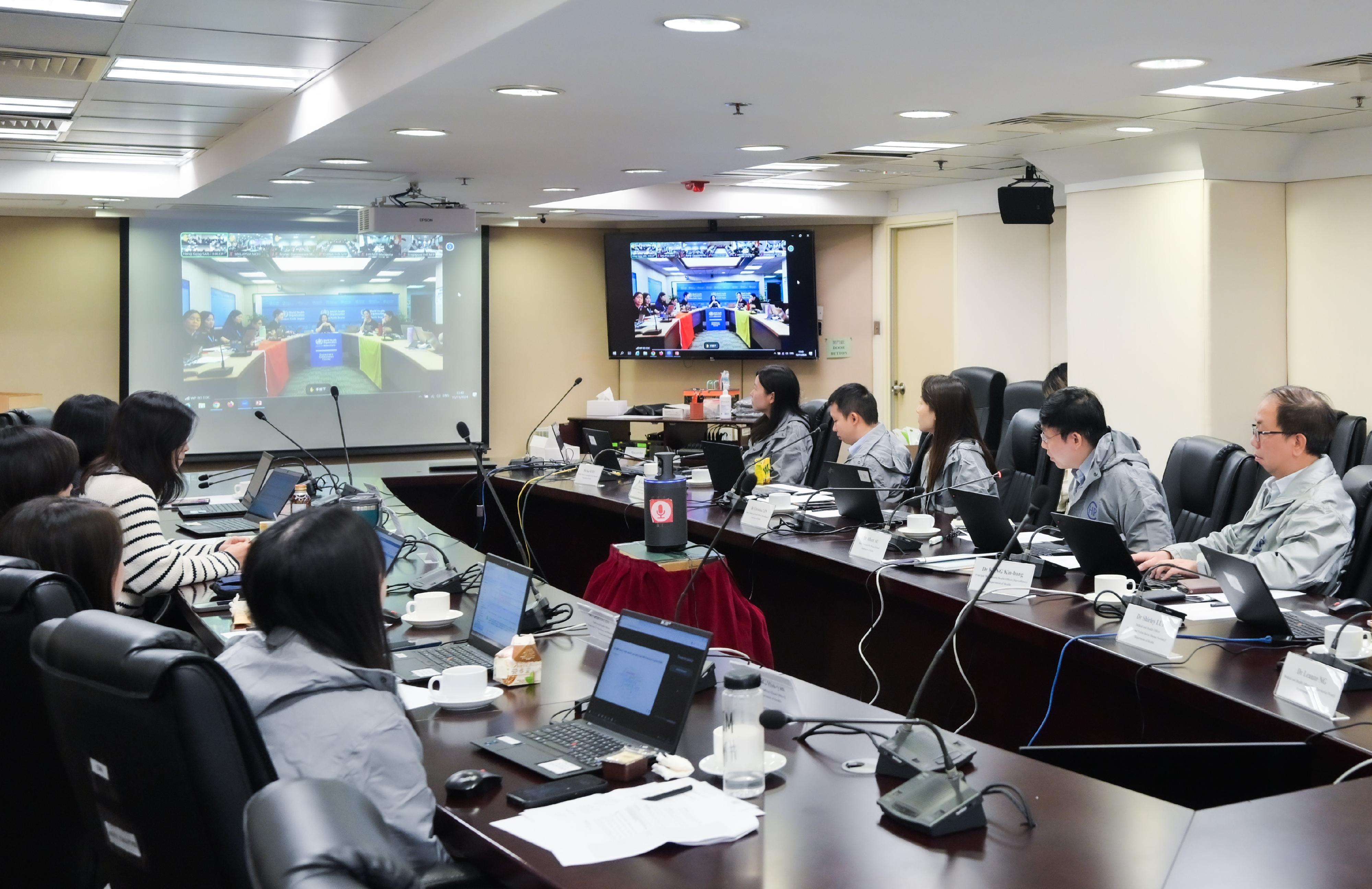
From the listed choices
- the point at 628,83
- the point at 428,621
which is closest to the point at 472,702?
the point at 428,621

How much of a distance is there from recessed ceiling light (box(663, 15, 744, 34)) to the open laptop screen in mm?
1517

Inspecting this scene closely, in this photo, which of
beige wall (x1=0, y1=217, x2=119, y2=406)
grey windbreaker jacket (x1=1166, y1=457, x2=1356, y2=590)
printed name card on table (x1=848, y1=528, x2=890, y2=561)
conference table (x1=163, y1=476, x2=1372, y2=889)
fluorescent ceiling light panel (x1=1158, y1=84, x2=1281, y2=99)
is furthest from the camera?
beige wall (x1=0, y1=217, x2=119, y2=406)

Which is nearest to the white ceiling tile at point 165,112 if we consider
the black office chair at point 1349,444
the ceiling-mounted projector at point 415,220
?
the ceiling-mounted projector at point 415,220

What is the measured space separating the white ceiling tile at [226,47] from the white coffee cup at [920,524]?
2.34 m

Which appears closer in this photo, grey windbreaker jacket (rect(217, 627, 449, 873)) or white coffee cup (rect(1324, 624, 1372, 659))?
grey windbreaker jacket (rect(217, 627, 449, 873))

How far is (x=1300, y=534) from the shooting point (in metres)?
3.15

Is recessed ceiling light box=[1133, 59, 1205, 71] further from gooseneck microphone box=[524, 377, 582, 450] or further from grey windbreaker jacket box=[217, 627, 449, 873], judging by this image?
gooseneck microphone box=[524, 377, 582, 450]

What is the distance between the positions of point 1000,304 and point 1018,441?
11.2ft

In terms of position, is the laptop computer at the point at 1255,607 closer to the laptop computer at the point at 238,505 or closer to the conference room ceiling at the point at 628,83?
the conference room ceiling at the point at 628,83

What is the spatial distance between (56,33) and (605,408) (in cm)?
525

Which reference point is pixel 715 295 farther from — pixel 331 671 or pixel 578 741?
pixel 331 671

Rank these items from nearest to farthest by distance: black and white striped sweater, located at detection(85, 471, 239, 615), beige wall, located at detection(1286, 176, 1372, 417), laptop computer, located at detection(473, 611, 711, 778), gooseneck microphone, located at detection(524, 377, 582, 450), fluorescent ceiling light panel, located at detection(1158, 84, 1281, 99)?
laptop computer, located at detection(473, 611, 711, 778), black and white striped sweater, located at detection(85, 471, 239, 615), fluorescent ceiling light panel, located at detection(1158, 84, 1281, 99), beige wall, located at detection(1286, 176, 1372, 417), gooseneck microphone, located at detection(524, 377, 582, 450)

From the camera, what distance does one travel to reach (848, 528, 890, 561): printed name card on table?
11.9ft

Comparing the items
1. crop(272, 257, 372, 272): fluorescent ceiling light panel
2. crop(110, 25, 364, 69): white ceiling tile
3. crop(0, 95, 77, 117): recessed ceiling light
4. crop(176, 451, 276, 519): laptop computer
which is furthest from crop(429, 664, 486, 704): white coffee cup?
crop(272, 257, 372, 272): fluorescent ceiling light panel
